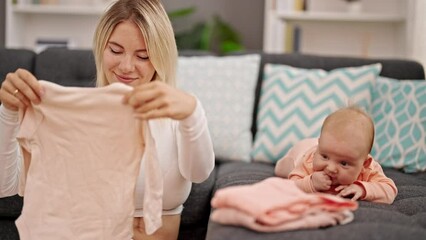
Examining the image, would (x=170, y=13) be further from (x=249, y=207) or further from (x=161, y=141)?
(x=249, y=207)

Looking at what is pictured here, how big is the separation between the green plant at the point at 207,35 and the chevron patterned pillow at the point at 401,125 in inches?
63.5

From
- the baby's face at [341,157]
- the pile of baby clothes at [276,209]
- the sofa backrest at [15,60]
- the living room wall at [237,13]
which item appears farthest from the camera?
the living room wall at [237,13]

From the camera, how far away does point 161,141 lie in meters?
1.69

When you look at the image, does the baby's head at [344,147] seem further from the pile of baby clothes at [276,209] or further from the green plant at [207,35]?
the green plant at [207,35]

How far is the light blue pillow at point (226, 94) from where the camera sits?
2.60 meters

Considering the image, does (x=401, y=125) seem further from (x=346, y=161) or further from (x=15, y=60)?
(x=15, y=60)

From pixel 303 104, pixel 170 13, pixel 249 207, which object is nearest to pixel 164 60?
pixel 249 207

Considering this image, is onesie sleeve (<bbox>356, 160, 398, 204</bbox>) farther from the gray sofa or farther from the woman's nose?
the woman's nose

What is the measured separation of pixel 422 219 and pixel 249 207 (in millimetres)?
501

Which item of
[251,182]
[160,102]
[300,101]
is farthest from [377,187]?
[300,101]

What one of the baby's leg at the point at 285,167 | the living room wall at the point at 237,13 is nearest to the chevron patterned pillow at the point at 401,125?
the baby's leg at the point at 285,167

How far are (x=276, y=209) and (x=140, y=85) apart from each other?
1.52 ft

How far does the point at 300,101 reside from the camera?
2604mm

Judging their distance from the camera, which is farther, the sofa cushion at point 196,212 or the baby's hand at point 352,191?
the sofa cushion at point 196,212
